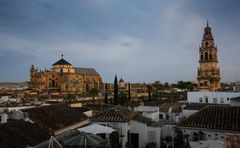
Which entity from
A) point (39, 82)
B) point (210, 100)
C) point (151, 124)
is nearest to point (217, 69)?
point (210, 100)

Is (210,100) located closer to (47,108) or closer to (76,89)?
(47,108)

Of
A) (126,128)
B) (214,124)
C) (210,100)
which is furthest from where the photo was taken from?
(210,100)

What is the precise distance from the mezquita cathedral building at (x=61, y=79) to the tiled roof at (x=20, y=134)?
8934 cm

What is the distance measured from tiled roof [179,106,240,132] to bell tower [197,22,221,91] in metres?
54.7

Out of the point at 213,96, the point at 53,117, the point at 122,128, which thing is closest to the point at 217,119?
the point at 122,128

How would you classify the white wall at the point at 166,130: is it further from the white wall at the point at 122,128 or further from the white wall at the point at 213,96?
the white wall at the point at 213,96

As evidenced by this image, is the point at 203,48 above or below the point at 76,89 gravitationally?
above

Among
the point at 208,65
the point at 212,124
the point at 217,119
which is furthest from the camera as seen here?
the point at 208,65

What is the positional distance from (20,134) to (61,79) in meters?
93.3

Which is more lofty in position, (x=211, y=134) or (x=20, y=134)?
(x=20, y=134)

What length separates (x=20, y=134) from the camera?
16234 millimetres

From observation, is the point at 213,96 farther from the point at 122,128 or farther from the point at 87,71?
the point at 87,71

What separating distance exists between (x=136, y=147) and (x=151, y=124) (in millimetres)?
2730

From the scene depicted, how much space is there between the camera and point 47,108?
27.4 metres
